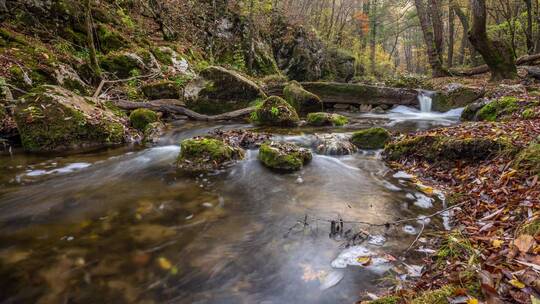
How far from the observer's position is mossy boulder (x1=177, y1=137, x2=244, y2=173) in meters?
5.90

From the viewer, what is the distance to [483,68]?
682 inches

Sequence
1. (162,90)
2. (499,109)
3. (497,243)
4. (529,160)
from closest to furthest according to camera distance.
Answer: (497,243), (529,160), (499,109), (162,90)

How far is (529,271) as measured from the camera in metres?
1.89

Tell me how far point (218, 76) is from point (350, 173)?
22.4 feet

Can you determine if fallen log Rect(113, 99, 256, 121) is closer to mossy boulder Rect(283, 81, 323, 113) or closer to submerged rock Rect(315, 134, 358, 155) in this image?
mossy boulder Rect(283, 81, 323, 113)

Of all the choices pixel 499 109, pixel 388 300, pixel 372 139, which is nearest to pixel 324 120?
pixel 372 139

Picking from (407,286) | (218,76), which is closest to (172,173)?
(407,286)

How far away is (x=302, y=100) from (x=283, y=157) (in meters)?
5.94

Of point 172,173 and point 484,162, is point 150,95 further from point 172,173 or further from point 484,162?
point 484,162

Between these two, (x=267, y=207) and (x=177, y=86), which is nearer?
(x=267, y=207)

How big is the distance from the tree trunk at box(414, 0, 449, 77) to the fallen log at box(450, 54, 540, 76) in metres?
0.60

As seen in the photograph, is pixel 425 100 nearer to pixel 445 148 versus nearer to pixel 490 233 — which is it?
pixel 445 148

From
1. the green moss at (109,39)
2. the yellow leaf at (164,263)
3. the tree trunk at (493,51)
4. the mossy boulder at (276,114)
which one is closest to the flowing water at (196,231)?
the yellow leaf at (164,263)

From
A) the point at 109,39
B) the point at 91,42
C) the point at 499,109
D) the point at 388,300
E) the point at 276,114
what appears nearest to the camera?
the point at 388,300
